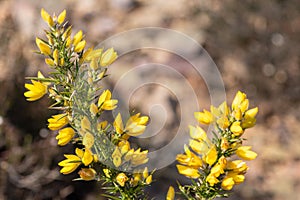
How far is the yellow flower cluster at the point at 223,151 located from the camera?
142 centimetres

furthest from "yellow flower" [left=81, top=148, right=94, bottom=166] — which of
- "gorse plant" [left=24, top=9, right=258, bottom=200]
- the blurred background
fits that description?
the blurred background

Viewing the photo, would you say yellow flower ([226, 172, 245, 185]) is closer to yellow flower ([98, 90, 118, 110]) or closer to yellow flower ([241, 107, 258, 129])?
yellow flower ([241, 107, 258, 129])

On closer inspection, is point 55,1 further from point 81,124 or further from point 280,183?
point 81,124

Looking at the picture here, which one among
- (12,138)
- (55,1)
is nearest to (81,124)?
(12,138)

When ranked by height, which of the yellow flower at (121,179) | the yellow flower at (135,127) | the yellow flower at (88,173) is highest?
the yellow flower at (135,127)

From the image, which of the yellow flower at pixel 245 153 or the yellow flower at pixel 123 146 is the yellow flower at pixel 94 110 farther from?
the yellow flower at pixel 245 153

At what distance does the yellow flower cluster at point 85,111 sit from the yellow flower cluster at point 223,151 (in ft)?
0.56

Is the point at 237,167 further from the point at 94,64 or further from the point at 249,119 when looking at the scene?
the point at 94,64

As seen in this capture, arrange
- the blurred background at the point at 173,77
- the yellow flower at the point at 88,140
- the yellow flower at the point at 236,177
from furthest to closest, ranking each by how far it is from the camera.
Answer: the blurred background at the point at 173,77 → the yellow flower at the point at 236,177 → the yellow flower at the point at 88,140

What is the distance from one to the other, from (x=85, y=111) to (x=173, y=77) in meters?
3.21

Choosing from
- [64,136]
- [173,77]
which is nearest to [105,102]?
[64,136]

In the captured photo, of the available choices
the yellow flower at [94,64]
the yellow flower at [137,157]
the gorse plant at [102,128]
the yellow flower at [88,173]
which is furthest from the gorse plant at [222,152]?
the yellow flower at [94,64]

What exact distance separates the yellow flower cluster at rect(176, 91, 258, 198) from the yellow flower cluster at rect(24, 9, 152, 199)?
0.56 feet

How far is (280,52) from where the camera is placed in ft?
14.8
